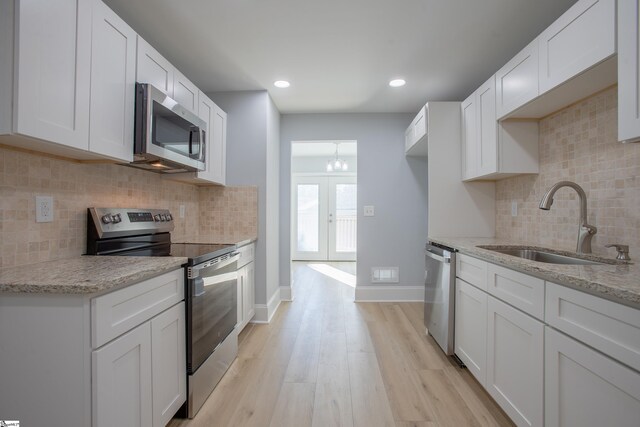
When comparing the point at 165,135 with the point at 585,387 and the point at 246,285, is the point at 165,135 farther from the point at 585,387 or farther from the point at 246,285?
the point at 585,387

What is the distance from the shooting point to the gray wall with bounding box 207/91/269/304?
9.52ft

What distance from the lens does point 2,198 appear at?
3.87ft

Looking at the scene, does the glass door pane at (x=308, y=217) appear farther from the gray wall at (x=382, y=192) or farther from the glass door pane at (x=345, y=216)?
the gray wall at (x=382, y=192)

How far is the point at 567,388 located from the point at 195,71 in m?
3.18

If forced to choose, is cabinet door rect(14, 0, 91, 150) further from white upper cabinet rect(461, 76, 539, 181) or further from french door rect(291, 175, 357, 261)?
french door rect(291, 175, 357, 261)

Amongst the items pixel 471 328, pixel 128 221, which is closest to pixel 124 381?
pixel 128 221

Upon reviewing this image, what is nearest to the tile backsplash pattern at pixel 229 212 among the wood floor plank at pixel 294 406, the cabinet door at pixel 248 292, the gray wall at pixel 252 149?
the gray wall at pixel 252 149

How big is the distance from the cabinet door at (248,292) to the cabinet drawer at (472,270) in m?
1.73

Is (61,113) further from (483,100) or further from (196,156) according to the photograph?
(483,100)

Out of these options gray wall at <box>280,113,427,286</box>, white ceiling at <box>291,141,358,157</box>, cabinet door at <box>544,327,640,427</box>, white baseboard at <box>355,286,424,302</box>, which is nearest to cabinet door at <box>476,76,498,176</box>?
gray wall at <box>280,113,427,286</box>

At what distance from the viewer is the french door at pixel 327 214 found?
6281 millimetres

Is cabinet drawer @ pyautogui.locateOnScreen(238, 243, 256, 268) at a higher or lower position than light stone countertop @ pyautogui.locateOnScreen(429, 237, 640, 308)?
lower

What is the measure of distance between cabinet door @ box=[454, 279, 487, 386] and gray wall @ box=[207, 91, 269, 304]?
5.78ft

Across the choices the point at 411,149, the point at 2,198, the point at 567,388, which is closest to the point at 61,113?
the point at 2,198
